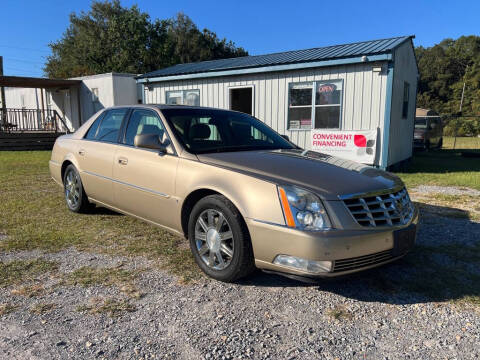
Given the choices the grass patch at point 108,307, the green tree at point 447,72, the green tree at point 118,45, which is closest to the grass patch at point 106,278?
the grass patch at point 108,307

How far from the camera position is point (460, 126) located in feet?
118

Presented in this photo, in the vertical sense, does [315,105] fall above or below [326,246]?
above

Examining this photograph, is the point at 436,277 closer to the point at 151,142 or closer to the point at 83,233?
the point at 151,142

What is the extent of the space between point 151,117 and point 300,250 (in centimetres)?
238

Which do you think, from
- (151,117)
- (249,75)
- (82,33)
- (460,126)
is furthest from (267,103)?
(82,33)

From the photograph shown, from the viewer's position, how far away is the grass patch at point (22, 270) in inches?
125

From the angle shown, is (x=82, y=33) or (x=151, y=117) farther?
(x=82, y=33)

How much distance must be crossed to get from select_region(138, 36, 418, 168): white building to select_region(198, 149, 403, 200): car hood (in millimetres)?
6599

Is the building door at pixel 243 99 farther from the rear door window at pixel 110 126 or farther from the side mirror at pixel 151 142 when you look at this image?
the side mirror at pixel 151 142

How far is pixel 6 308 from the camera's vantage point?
2.70m

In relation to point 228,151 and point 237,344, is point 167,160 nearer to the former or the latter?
point 228,151

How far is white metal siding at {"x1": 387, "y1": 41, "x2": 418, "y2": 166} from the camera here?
995 cm

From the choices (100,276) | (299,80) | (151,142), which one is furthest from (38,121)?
(100,276)

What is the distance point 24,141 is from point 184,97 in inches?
346
